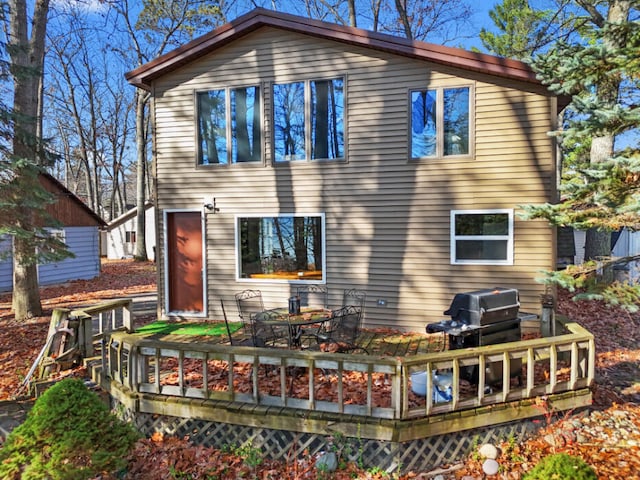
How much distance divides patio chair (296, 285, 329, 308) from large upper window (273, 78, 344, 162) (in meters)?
2.59

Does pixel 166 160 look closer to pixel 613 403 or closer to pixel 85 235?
pixel 613 403

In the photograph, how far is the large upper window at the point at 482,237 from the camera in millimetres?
7125

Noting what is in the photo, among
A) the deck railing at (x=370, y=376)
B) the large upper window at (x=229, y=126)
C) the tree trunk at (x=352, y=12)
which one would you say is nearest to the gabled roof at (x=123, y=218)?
the tree trunk at (x=352, y=12)

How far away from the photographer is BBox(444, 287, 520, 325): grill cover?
A: 464cm

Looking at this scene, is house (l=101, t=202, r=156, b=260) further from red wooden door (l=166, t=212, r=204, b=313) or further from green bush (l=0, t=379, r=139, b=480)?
green bush (l=0, t=379, r=139, b=480)

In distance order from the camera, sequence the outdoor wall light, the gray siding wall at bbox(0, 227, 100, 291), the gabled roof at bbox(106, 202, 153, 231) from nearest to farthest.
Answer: the outdoor wall light, the gray siding wall at bbox(0, 227, 100, 291), the gabled roof at bbox(106, 202, 153, 231)

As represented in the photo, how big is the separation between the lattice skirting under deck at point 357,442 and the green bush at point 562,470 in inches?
36.1

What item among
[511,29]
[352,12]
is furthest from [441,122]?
[511,29]

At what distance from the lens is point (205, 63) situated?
27.9ft

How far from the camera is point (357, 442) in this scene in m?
3.99

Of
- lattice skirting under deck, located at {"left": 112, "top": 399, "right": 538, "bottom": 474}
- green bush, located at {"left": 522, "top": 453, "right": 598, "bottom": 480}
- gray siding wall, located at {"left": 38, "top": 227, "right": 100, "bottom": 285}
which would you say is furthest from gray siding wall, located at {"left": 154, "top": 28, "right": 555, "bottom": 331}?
gray siding wall, located at {"left": 38, "top": 227, "right": 100, "bottom": 285}

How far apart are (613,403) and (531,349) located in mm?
1552

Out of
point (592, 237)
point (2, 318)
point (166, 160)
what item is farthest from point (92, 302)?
point (592, 237)

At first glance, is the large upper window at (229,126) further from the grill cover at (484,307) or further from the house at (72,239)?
the house at (72,239)
